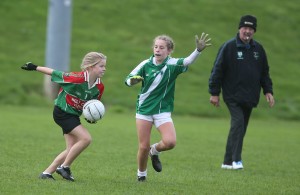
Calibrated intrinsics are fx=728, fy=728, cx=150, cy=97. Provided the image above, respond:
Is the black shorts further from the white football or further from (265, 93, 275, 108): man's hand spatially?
(265, 93, 275, 108): man's hand

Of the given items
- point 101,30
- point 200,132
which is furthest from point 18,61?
point 200,132

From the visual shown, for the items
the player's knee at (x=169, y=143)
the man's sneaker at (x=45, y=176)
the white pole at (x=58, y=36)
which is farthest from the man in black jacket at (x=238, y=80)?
the white pole at (x=58, y=36)

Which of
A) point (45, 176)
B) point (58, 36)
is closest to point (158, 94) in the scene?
point (45, 176)

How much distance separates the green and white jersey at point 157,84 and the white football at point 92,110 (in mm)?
719

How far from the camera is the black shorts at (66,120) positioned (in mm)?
9117

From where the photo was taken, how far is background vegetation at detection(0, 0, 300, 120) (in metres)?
26.7

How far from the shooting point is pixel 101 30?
112 ft

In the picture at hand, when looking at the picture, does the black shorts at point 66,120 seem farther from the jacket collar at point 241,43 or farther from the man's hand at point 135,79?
the jacket collar at point 241,43

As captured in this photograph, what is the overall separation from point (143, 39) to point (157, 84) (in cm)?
2436

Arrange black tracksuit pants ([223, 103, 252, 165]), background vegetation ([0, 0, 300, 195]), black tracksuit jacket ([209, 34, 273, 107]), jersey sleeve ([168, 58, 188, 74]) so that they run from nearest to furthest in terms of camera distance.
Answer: jersey sleeve ([168, 58, 188, 74]) → background vegetation ([0, 0, 300, 195]) → black tracksuit pants ([223, 103, 252, 165]) → black tracksuit jacket ([209, 34, 273, 107])

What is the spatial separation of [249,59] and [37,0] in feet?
82.5

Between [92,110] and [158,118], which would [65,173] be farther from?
[158,118]

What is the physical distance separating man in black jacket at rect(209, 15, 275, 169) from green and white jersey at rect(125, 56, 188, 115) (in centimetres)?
242

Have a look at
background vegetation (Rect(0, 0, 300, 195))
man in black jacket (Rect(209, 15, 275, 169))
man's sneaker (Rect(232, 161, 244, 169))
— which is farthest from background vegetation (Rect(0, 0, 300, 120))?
man's sneaker (Rect(232, 161, 244, 169))
